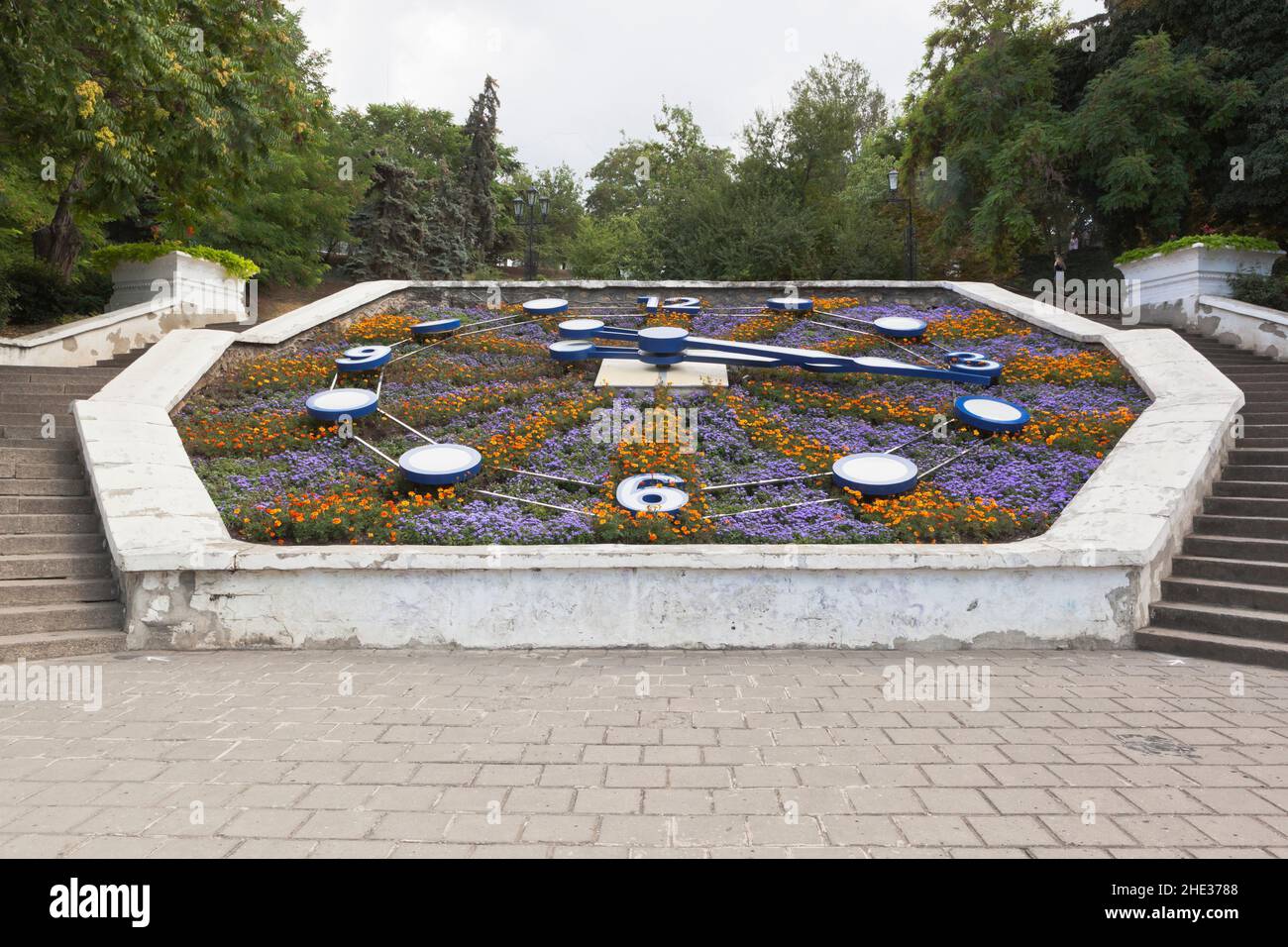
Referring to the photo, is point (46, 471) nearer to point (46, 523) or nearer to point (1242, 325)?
point (46, 523)

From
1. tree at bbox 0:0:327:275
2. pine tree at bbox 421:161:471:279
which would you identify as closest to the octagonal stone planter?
tree at bbox 0:0:327:275

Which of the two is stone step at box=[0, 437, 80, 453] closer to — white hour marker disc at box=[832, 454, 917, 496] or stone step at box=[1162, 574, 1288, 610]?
white hour marker disc at box=[832, 454, 917, 496]

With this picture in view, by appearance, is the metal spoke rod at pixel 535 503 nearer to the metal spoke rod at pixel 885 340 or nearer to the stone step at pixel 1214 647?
the stone step at pixel 1214 647

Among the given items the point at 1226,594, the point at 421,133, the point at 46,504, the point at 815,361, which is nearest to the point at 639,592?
the point at 1226,594

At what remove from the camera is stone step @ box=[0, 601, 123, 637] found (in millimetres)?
5426

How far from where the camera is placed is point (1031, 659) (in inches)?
207

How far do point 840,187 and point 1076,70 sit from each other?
23.6ft

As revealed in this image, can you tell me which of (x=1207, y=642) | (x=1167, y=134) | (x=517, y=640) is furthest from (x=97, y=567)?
(x=1167, y=134)

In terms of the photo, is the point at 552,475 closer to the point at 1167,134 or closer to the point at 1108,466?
the point at 1108,466

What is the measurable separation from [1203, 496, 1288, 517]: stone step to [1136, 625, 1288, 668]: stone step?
1828 mm

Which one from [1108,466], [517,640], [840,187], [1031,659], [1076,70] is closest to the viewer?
[1031,659]

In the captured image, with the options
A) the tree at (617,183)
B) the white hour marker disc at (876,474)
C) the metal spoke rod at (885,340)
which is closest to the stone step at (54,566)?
the white hour marker disc at (876,474)

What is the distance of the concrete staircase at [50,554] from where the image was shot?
5426mm

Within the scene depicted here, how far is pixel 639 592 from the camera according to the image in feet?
18.3
